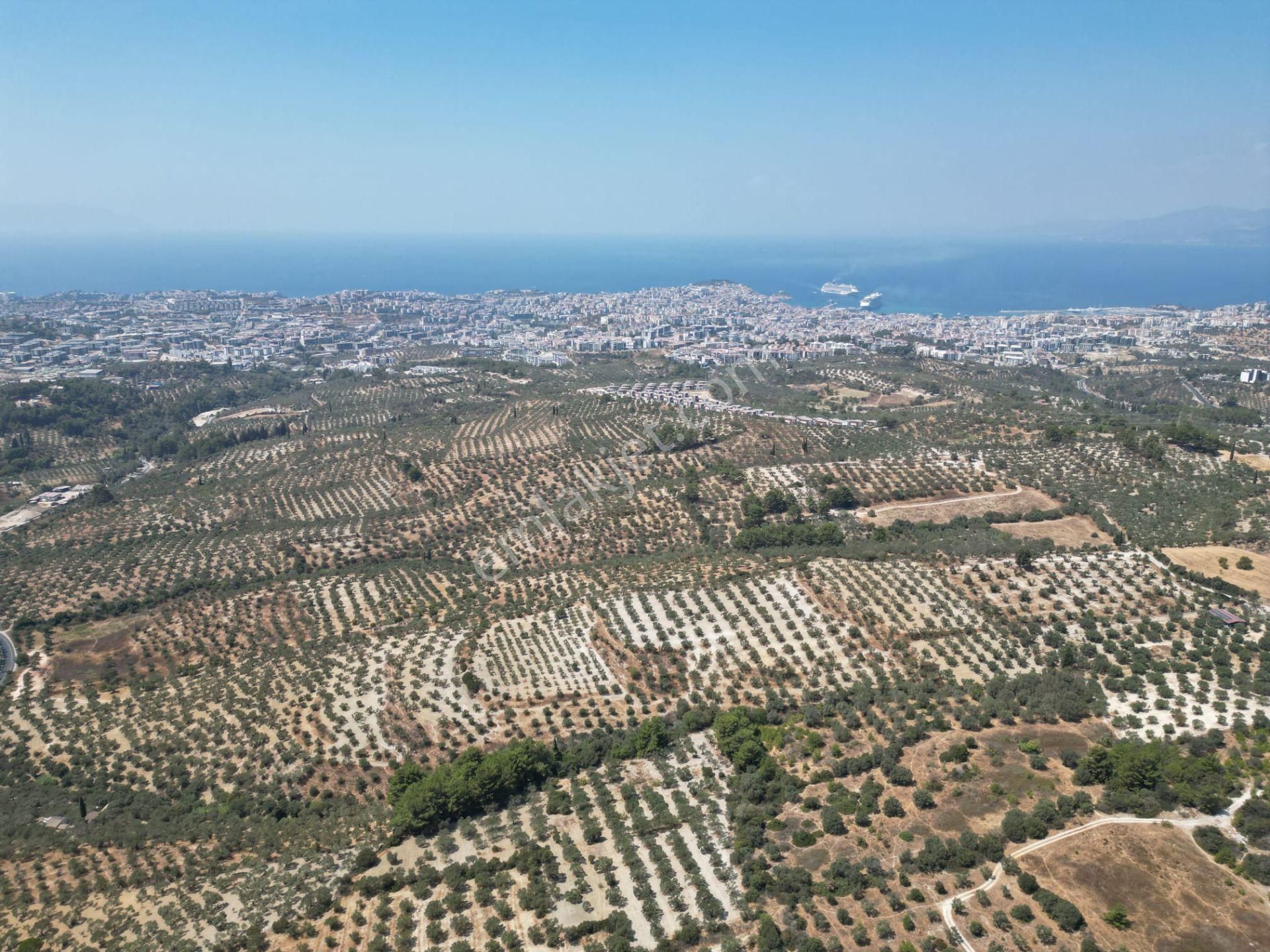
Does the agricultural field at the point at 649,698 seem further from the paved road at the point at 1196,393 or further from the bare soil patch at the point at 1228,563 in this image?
the paved road at the point at 1196,393

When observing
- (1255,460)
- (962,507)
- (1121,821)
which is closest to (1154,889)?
(1121,821)

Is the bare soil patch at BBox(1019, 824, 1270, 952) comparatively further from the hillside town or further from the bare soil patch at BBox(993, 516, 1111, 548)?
the hillside town

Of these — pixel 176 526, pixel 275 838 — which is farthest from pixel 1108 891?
pixel 176 526

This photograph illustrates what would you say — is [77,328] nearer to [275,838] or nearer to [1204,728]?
[275,838]

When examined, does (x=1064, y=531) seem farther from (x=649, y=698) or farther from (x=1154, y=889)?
(x=1154, y=889)

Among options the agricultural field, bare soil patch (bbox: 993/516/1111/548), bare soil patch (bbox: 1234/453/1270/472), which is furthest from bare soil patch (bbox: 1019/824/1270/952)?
bare soil patch (bbox: 1234/453/1270/472)
